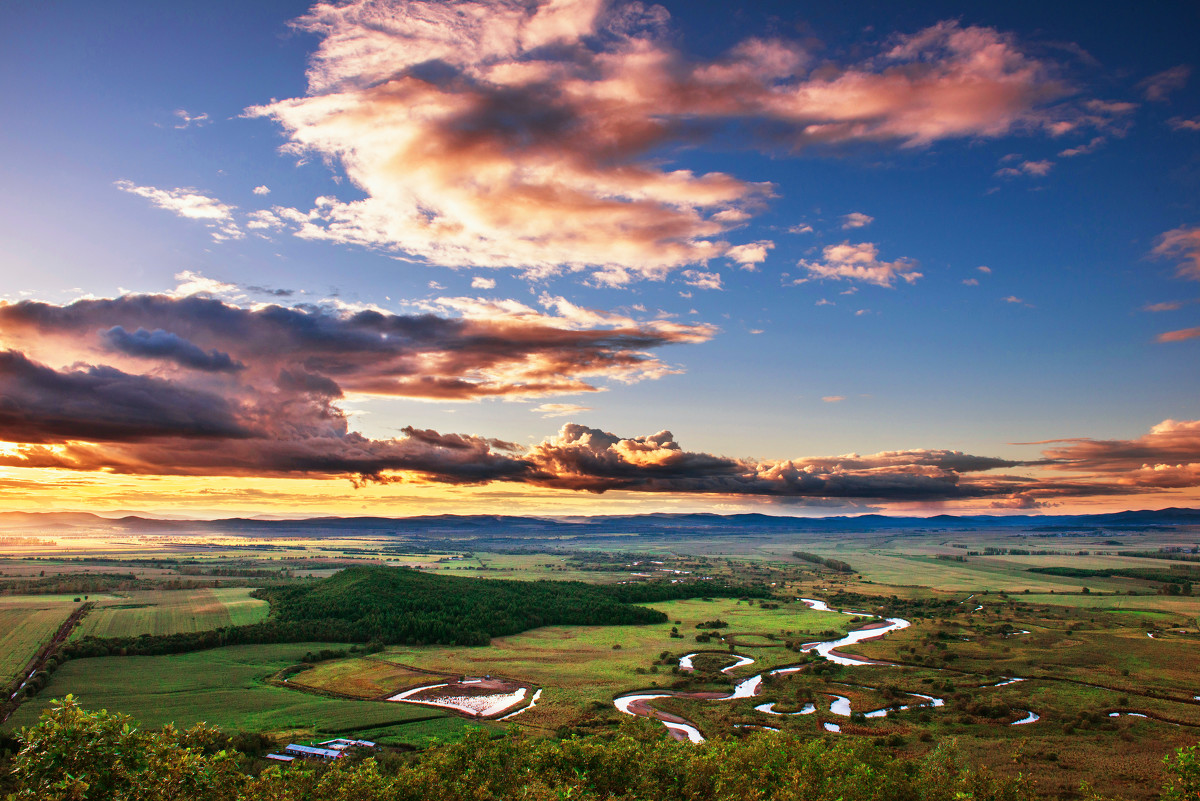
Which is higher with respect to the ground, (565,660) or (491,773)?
(491,773)

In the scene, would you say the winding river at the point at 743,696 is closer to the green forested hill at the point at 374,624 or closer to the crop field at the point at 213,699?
the crop field at the point at 213,699

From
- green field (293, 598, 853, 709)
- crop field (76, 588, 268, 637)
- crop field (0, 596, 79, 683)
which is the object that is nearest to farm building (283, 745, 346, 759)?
green field (293, 598, 853, 709)

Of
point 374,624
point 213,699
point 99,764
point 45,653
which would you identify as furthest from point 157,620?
point 99,764

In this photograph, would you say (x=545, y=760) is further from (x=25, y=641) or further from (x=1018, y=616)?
(x=1018, y=616)

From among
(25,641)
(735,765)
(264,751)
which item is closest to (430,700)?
(264,751)

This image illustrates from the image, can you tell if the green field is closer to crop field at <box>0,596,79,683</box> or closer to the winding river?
the winding river

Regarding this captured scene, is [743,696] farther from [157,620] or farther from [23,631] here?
[23,631]
